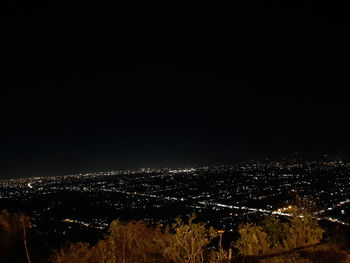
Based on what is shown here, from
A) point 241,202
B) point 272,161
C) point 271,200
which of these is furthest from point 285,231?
point 272,161

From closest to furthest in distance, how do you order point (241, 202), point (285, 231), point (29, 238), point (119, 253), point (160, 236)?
1. point (119, 253)
2. point (160, 236)
3. point (285, 231)
4. point (29, 238)
5. point (241, 202)

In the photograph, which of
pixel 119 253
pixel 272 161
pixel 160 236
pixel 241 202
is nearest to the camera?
pixel 119 253

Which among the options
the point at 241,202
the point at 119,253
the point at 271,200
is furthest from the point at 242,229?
the point at 241,202

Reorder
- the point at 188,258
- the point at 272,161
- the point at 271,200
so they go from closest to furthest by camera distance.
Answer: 1. the point at 188,258
2. the point at 271,200
3. the point at 272,161

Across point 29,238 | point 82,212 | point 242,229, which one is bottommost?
point 82,212

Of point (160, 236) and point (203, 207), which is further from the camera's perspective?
point (203, 207)

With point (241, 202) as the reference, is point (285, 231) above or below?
above

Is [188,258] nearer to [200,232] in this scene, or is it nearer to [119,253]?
[200,232]

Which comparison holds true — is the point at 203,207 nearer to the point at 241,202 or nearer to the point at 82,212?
the point at 241,202

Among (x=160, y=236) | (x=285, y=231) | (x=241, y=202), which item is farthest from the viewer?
(x=241, y=202)
